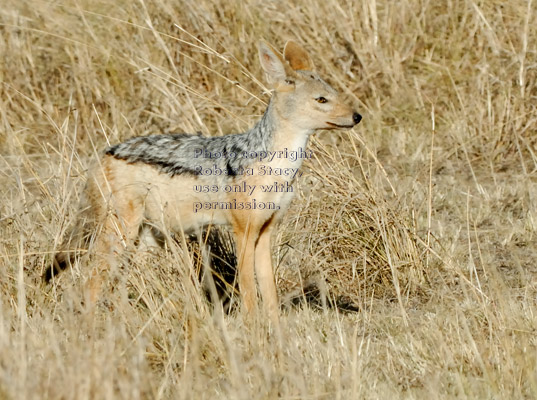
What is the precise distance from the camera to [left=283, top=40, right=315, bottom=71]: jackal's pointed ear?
6.01 metres

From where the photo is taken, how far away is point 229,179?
5.60 meters

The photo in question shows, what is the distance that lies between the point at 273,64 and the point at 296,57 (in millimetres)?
387

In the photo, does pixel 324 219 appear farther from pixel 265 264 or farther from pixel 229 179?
pixel 229 179

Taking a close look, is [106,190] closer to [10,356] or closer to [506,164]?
[10,356]

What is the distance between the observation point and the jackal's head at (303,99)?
5.46 m

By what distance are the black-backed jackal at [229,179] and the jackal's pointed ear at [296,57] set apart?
4 cm

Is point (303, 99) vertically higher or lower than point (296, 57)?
lower

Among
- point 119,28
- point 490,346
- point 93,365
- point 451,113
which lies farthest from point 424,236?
point 119,28

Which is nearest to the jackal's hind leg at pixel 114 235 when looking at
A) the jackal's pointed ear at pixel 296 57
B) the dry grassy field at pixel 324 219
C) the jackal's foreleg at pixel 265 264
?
the dry grassy field at pixel 324 219

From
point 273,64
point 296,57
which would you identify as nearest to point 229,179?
point 273,64

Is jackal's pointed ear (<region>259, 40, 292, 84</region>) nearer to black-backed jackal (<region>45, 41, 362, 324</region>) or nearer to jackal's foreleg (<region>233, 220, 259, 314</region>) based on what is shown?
black-backed jackal (<region>45, 41, 362, 324</region>)

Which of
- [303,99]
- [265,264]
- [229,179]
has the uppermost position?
[303,99]

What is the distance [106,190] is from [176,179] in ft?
1.44

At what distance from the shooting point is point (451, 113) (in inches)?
343
